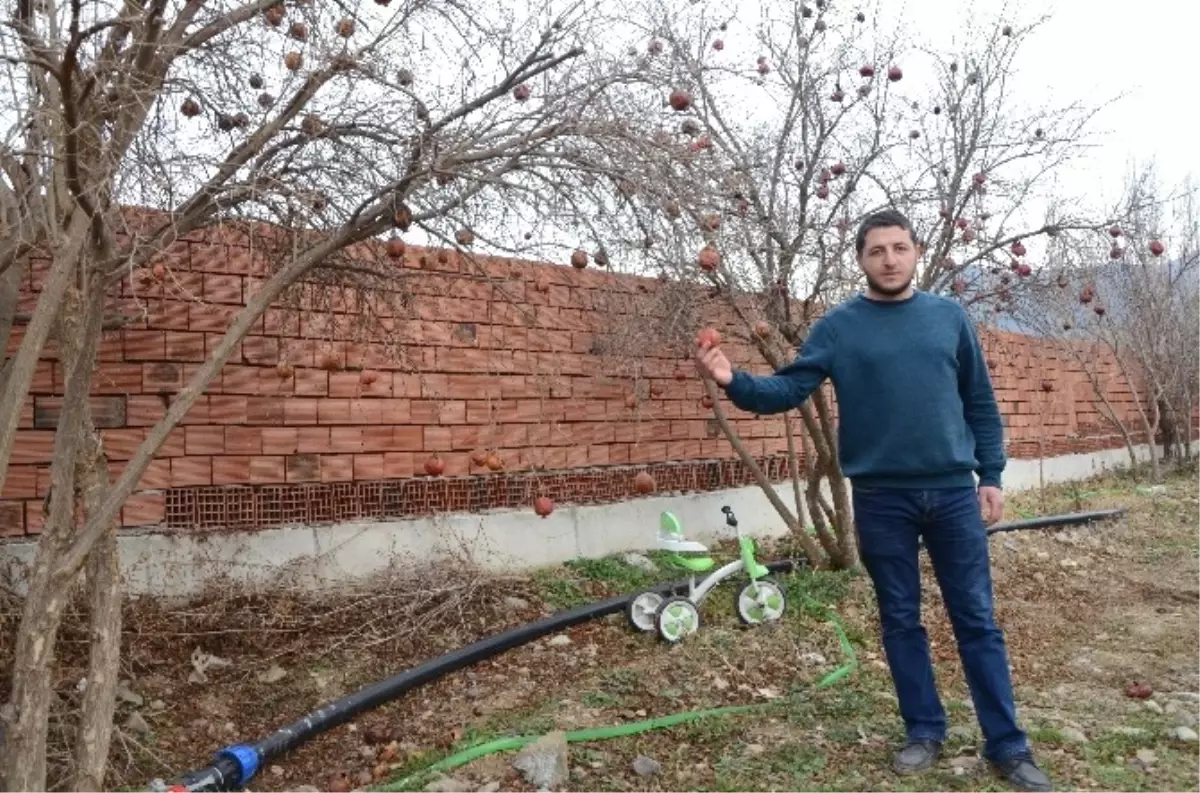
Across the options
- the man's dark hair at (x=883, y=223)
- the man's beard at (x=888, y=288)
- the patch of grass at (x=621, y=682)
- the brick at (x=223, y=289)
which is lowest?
the patch of grass at (x=621, y=682)

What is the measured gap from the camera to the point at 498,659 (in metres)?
5.00

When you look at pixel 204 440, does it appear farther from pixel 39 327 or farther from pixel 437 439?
pixel 39 327

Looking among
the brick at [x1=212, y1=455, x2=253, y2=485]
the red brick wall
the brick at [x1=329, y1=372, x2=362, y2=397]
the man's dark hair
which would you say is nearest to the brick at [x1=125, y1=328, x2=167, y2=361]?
the red brick wall

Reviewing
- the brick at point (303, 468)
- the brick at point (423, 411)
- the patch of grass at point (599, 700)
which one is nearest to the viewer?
the patch of grass at point (599, 700)

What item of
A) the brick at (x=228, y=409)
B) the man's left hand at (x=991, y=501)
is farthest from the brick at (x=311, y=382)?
the man's left hand at (x=991, y=501)

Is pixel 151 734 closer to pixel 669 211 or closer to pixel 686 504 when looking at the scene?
pixel 669 211

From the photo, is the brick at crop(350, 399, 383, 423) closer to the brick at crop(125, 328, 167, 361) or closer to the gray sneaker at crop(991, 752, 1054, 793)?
the brick at crop(125, 328, 167, 361)

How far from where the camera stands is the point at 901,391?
132 inches

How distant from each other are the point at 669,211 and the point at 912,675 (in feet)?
5.71

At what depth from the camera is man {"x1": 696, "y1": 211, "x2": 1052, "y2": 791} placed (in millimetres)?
3287

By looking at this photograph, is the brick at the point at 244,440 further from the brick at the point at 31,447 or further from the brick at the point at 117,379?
the brick at the point at 31,447

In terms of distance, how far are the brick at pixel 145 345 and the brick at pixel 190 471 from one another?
528mm

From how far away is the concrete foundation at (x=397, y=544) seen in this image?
16.5 feet

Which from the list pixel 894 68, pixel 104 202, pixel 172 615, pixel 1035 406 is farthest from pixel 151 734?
pixel 1035 406
